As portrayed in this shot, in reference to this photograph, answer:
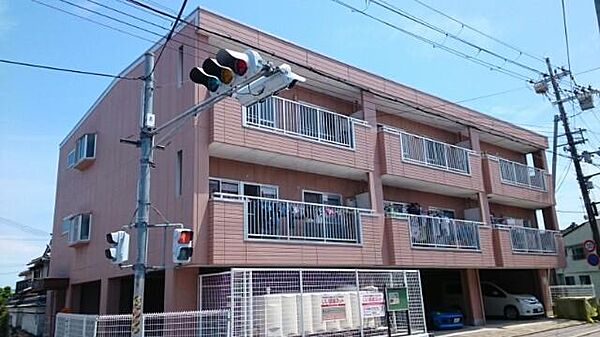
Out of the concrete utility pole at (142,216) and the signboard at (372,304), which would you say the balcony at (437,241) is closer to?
the signboard at (372,304)

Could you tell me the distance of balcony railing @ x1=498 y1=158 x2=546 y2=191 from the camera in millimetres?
20628

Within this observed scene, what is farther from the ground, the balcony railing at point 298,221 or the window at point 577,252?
the window at point 577,252

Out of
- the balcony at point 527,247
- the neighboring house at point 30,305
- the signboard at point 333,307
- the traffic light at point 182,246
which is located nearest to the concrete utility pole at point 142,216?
the traffic light at point 182,246

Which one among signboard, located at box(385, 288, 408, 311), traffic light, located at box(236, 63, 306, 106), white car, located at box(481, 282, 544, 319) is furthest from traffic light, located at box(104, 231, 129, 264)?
white car, located at box(481, 282, 544, 319)

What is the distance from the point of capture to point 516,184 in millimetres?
21062

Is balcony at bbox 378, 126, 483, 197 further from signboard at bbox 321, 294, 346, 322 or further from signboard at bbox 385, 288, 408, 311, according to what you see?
signboard at bbox 321, 294, 346, 322

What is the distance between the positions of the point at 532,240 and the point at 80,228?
17.8 meters

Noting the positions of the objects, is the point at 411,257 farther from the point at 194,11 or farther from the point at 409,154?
the point at 194,11

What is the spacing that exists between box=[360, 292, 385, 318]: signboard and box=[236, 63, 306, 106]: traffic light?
736cm

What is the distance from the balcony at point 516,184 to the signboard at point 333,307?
399 inches

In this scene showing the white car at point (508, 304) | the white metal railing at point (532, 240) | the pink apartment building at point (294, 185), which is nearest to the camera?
the pink apartment building at point (294, 185)

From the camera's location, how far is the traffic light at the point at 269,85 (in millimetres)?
6191

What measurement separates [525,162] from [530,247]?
606cm

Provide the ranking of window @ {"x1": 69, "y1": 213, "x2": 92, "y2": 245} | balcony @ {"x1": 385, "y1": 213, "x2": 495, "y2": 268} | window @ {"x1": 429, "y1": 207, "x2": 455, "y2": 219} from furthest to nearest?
window @ {"x1": 429, "y1": 207, "x2": 455, "y2": 219}
window @ {"x1": 69, "y1": 213, "x2": 92, "y2": 245}
balcony @ {"x1": 385, "y1": 213, "x2": 495, "y2": 268}
